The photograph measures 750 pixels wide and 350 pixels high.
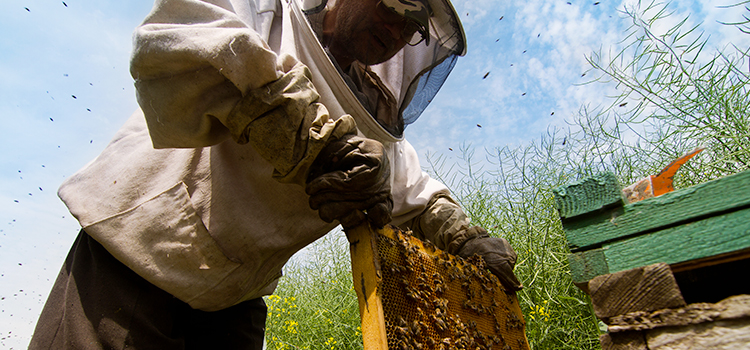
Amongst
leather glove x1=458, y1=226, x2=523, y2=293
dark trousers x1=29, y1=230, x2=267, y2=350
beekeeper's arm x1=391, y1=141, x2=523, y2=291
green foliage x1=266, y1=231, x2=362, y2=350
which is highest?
dark trousers x1=29, y1=230, x2=267, y2=350

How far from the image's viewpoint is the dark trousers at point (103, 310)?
60.5 inches

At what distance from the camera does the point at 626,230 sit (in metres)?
1.10

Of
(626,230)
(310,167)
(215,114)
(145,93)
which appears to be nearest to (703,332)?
(626,230)

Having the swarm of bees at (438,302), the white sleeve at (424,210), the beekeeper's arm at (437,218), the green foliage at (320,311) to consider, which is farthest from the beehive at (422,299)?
the green foliage at (320,311)

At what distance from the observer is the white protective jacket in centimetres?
137

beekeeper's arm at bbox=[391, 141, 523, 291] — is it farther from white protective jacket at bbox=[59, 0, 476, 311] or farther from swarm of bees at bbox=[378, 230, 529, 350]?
white protective jacket at bbox=[59, 0, 476, 311]

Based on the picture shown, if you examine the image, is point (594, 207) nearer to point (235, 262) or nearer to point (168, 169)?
point (235, 262)

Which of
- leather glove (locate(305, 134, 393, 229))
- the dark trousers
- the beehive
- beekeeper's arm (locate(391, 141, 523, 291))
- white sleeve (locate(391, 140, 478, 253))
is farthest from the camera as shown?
white sleeve (locate(391, 140, 478, 253))

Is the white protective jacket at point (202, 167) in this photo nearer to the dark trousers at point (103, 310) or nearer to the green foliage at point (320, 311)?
the dark trousers at point (103, 310)

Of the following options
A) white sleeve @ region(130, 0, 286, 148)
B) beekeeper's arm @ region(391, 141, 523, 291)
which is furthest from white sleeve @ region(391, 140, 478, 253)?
white sleeve @ region(130, 0, 286, 148)

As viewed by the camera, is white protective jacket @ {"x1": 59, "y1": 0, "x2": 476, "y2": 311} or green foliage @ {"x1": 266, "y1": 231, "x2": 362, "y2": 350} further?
green foliage @ {"x1": 266, "y1": 231, "x2": 362, "y2": 350}

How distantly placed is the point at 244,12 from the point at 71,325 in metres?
1.55

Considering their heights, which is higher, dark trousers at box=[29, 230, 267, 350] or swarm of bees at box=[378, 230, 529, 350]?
dark trousers at box=[29, 230, 267, 350]

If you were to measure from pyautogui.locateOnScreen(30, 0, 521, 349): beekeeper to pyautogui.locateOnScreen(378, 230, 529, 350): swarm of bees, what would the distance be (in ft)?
0.58
